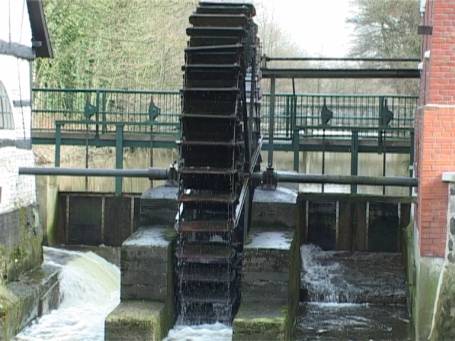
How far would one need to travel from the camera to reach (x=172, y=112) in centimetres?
1992

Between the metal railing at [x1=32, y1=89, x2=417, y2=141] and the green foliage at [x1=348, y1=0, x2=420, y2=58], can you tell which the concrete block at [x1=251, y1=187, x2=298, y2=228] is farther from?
the green foliage at [x1=348, y1=0, x2=420, y2=58]

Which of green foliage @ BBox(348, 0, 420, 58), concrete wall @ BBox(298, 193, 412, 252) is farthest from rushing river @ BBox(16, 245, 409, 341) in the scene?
green foliage @ BBox(348, 0, 420, 58)

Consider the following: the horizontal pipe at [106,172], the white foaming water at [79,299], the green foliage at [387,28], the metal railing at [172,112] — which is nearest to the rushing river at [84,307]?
the white foaming water at [79,299]

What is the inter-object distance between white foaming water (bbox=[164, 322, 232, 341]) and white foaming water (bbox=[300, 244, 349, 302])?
158 cm

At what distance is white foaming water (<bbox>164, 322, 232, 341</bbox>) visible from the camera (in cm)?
836

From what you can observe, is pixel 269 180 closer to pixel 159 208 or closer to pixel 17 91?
pixel 159 208

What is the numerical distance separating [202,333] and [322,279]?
2.25 meters

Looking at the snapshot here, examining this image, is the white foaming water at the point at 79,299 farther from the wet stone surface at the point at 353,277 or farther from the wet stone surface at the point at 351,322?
the wet stone surface at the point at 353,277

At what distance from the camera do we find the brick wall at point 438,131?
768 centimetres

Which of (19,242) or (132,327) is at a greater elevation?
(19,242)

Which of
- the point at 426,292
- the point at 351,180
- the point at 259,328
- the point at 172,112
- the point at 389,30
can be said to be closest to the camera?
the point at 259,328

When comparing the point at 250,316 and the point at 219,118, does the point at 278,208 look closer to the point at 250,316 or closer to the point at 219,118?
the point at 219,118

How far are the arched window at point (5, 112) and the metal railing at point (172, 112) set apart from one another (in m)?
3.28

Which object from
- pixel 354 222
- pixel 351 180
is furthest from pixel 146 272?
pixel 354 222
